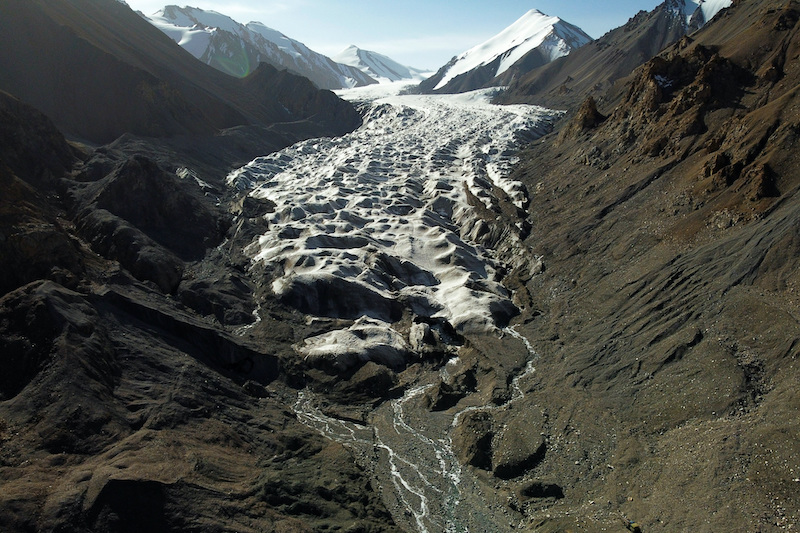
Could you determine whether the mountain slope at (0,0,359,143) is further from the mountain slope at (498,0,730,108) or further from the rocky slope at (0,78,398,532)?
the mountain slope at (498,0,730,108)

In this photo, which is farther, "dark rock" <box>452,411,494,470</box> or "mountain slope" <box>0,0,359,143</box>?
"mountain slope" <box>0,0,359,143</box>

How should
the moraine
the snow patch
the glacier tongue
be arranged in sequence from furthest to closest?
the snow patch
the glacier tongue
the moraine

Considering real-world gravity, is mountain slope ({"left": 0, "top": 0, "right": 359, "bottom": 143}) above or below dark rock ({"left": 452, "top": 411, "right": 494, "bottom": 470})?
above

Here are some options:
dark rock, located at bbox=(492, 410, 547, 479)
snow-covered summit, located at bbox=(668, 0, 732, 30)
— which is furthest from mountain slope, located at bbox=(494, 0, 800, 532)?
snow-covered summit, located at bbox=(668, 0, 732, 30)

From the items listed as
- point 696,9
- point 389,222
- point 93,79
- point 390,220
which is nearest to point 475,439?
point 389,222

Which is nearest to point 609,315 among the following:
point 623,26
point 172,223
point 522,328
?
point 522,328

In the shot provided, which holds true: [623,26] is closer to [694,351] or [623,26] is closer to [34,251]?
[694,351]
